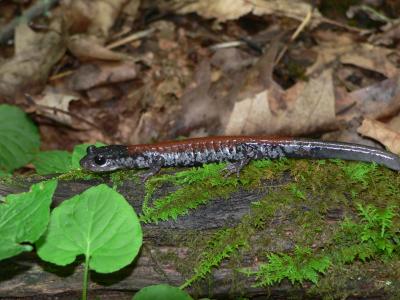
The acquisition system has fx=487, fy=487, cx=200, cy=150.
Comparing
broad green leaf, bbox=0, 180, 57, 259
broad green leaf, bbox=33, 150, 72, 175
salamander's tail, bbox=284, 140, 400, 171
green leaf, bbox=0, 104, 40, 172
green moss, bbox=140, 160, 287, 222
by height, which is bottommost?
green leaf, bbox=0, 104, 40, 172

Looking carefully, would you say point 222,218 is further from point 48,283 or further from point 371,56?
point 371,56

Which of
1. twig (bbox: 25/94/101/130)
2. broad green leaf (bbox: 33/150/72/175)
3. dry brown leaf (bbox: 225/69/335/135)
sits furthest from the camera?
twig (bbox: 25/94/101/130)

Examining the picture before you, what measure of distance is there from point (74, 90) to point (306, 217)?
496 centimetres

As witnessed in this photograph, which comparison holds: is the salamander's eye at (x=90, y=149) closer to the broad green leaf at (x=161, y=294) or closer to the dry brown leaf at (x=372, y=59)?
the broad green leaf at (x=161, y=294)

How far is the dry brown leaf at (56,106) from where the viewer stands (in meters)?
7.01

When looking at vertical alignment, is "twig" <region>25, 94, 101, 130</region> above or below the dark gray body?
below

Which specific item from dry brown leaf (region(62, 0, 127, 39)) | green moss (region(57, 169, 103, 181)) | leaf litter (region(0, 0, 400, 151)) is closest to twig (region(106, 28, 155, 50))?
leaf litter (region(0, 0, 400, 151))

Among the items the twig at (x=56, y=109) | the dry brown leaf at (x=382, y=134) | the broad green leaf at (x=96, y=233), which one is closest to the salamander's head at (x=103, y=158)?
the broad green leaf at (x=96, y=233)

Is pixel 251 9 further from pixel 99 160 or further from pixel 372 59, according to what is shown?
pixel 99 160

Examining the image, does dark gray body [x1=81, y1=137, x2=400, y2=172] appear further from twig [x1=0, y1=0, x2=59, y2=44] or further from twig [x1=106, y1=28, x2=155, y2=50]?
twig [x1=0, y1=0, x2=59, y2=44]

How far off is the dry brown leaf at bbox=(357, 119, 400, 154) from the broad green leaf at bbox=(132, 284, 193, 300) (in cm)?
267

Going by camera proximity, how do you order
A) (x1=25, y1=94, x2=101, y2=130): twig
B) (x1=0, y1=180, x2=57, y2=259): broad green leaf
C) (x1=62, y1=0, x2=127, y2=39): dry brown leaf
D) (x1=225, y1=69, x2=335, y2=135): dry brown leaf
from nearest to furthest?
(x1=0, y1=180, x2=57, y2=259): broad green leaf, (x1=225, y1=69, x2=335, y2=135): dry brown leaf, (x1=25, y1=94, x2=101, y2=130): twig, (x1=62, y1=0, x2=127, y2=39): dry brown leaf

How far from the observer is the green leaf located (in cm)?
599

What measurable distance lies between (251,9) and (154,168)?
4.13 metres
